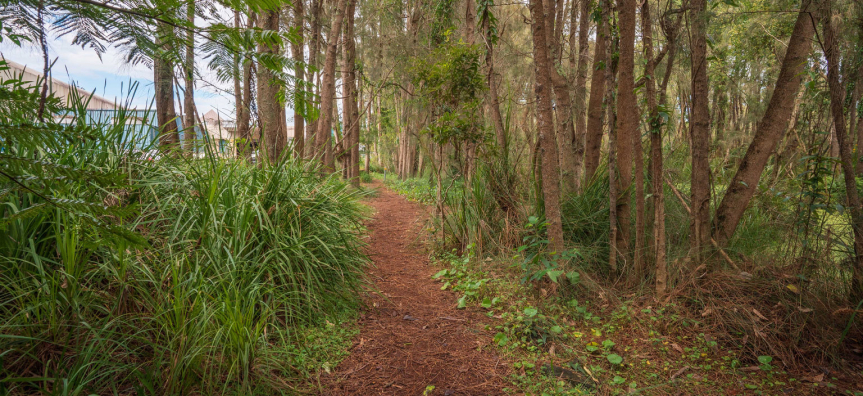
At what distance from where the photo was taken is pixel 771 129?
136 inches

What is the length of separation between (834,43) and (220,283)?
445 centimetres

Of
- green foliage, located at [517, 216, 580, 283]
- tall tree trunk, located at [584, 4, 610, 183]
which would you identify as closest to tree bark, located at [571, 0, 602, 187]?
tall tree trunk, located at [584, 4, 610, 183]

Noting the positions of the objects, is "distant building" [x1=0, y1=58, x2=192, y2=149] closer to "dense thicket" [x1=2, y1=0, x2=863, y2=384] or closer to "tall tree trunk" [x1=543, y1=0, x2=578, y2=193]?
"dense thicket" [x1=2, y1=0, x2=863, y2=384]

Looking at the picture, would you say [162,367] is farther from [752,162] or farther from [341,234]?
[752,162]

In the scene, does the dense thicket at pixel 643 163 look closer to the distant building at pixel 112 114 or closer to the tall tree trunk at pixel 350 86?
the distant building at pixel 112 114

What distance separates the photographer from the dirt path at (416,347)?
8.23 ft

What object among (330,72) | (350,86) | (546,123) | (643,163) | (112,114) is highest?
(350,86)

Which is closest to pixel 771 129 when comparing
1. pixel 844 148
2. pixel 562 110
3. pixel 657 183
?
pixel 844 148

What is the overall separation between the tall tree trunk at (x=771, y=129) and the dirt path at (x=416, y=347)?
2.32m

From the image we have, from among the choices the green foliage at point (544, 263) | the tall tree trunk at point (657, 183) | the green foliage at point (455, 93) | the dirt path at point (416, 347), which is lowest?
the dirt path at point (416, 347)

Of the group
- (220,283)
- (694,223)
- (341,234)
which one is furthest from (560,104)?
(220,283)

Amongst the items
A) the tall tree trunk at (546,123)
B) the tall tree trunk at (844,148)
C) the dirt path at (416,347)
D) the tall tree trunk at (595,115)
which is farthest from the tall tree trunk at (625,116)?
the dirt path at (416,347)

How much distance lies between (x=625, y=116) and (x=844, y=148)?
4.71 ft

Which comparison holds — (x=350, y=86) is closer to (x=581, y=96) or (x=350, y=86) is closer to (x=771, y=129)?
(x=581, y=96)
